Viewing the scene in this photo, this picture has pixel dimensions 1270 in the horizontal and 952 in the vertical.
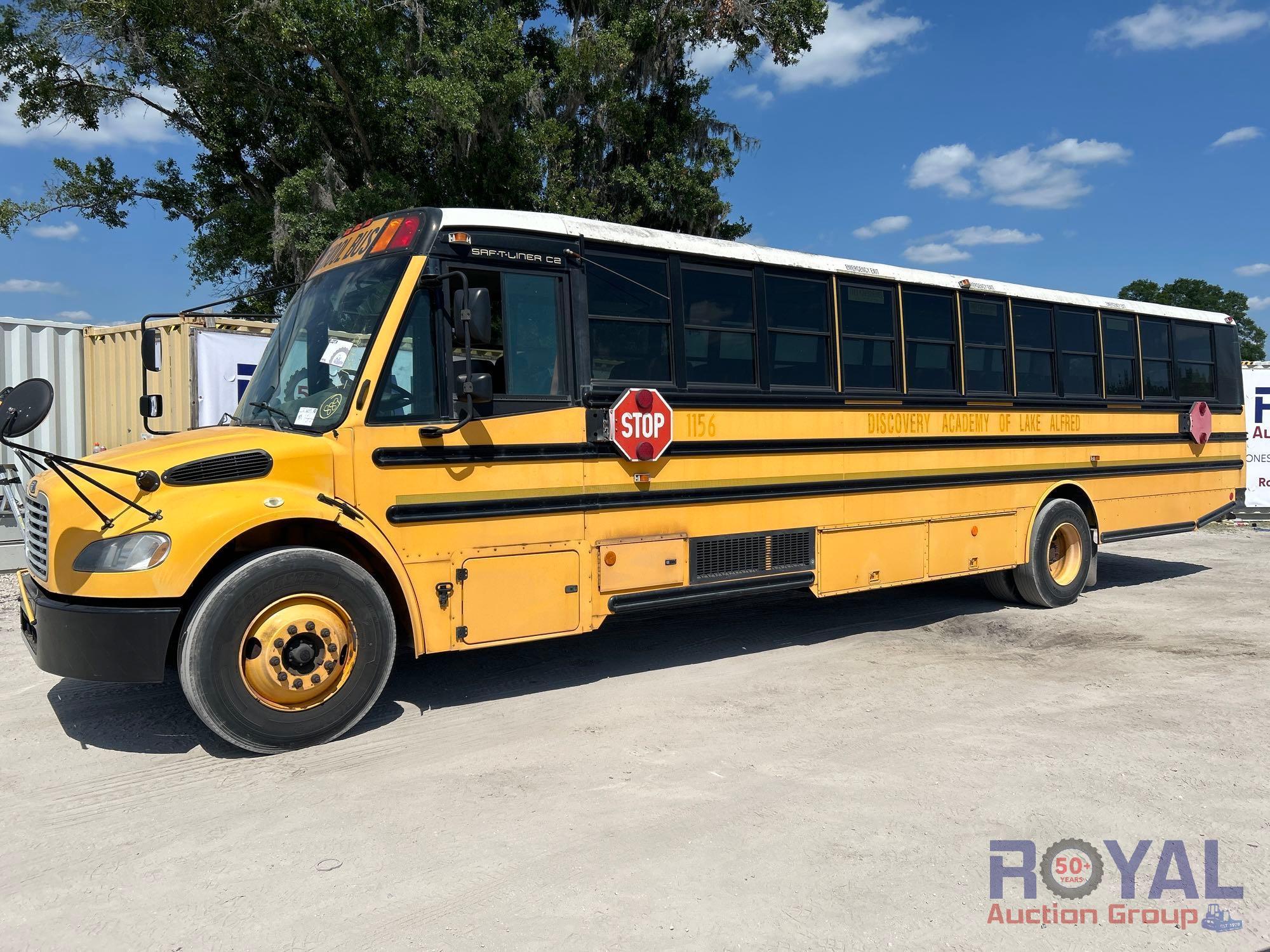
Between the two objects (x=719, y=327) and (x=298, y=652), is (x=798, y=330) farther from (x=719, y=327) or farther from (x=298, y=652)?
(x=298, y=652)

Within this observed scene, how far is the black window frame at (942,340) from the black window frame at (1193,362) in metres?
3.52

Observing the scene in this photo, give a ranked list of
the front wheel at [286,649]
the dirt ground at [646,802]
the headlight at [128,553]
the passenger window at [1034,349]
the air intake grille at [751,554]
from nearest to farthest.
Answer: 1. the dirt ground at [646,802]
2. the headlight at [128,553]
3. the front wheel at [286,649]
4. the air intake grille at [751,554]
5. the passenger window at [1034,349]

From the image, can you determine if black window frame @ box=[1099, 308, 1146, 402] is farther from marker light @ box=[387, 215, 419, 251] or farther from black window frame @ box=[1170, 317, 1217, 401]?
marker light @ box=[387, 215, 419, 251]

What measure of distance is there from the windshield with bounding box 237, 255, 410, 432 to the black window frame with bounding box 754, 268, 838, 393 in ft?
8.50

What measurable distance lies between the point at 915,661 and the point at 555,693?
2.67m

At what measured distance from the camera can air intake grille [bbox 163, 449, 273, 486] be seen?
448 cm

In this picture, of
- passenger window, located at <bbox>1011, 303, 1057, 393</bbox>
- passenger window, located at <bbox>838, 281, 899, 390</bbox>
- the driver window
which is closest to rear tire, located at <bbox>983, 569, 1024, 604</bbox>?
passenger window, located at <bbox>1011, 303, 1057, 393</bbox>

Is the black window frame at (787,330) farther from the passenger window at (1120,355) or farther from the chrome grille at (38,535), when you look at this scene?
the chrome grille at (38,535)

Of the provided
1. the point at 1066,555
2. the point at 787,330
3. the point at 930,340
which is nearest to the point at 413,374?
the point at 787,330

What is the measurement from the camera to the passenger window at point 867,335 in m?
7.04

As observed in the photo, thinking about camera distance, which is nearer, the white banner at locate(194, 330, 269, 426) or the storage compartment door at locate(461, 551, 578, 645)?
the storage compartment door at locate(461, 551, 578, 645)

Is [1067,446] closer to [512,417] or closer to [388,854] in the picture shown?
[512,417]

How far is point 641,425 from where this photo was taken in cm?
583

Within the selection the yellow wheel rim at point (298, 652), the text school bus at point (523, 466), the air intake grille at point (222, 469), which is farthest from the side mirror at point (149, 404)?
the yellow wheel rim at point (298, 652)
